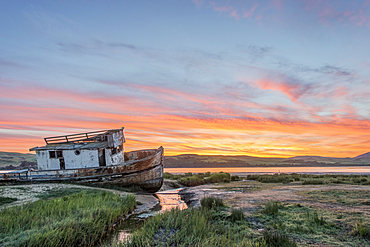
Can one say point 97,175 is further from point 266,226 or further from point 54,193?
point 266,226

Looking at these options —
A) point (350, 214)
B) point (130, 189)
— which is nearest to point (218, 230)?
point (350, 214)

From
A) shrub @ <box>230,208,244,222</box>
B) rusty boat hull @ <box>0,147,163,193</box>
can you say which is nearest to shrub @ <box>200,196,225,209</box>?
shrub @ <box>230,208,244,222</box>

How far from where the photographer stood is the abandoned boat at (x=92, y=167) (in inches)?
727

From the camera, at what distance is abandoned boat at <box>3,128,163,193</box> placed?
18.5 meters

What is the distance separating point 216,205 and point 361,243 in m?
5.68

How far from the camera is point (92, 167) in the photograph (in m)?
18.6

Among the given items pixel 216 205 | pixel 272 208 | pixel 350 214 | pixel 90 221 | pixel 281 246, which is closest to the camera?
pixel 281 246

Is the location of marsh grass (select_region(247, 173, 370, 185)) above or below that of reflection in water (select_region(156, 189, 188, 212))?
below

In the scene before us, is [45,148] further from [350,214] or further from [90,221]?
[350,214]

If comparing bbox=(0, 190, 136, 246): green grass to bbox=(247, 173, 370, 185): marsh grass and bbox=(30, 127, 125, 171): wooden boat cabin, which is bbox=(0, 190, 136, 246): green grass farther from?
bbox=(247, 173, 370, 185): marsh grass

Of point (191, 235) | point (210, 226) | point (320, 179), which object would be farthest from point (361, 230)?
point (320, 179)

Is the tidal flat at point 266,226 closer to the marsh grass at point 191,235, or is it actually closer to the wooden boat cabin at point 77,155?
the marsh grass at point 191,235

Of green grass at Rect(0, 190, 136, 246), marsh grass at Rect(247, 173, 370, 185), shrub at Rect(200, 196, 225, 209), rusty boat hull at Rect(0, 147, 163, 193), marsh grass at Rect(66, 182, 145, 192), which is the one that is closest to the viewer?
green grass at Rect(0, 190, 136, 246)

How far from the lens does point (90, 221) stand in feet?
22.8
